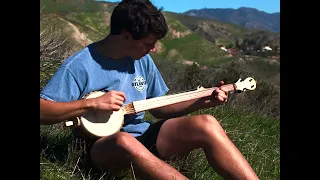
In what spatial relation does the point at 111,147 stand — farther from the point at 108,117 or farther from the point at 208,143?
the point at 208,143

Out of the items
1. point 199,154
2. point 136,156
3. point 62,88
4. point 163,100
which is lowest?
point 199,154

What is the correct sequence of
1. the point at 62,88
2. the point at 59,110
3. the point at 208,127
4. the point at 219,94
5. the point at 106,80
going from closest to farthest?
the point at 59,110
the point at 62,88
the point at 208,127
the point at 106,80
the point at 219,94

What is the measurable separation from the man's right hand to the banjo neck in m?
0.22

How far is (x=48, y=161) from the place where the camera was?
274cm

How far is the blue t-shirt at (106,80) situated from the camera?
246cm

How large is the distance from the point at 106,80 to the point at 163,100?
36 cm

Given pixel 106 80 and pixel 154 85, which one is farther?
pixel 154 85

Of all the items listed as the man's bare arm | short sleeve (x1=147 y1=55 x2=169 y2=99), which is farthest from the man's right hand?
short sleeve (x1=147 y1=55 x2=169 y2=99)

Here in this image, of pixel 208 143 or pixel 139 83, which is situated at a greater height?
pixel 139 83

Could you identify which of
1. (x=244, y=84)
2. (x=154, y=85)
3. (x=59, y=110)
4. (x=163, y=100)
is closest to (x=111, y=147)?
(x=59, y=110)

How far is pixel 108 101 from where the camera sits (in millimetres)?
2434
